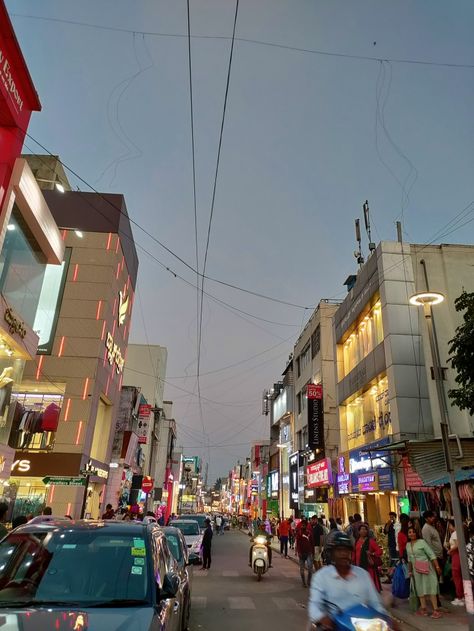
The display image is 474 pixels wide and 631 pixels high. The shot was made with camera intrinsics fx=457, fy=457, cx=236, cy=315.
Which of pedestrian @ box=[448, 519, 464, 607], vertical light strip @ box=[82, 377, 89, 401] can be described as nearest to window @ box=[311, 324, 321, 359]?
vertical light strip @ box=[82, 377, 89, 401]

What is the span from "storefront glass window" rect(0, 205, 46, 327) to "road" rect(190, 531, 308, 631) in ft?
35.1

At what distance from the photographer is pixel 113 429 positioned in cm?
3148

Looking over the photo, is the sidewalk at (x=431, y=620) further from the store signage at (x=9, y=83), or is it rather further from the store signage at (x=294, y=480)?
the store signage at (x=294, y=480)

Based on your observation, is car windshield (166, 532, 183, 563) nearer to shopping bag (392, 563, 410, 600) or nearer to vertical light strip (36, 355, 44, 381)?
shopping bag (392, 563, 410, 600)

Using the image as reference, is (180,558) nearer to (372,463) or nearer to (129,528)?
(129,528)

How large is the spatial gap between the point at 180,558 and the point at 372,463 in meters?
14.1

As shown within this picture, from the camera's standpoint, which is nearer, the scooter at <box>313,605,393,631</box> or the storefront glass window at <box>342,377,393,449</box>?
the scooter at <box>313,605,393,631</box>

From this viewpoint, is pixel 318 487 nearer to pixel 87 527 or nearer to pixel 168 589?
pixel 87 527

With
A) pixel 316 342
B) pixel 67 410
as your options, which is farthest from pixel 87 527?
pixel 316 342

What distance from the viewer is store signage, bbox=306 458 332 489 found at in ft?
92.0

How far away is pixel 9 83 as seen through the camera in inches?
502

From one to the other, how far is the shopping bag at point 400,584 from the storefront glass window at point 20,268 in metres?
13.5

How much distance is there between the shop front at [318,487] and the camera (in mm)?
28402

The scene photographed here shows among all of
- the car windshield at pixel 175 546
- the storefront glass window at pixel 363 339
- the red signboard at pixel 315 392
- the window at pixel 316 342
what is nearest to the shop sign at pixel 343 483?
the storefront glass window at pixel 363 339
